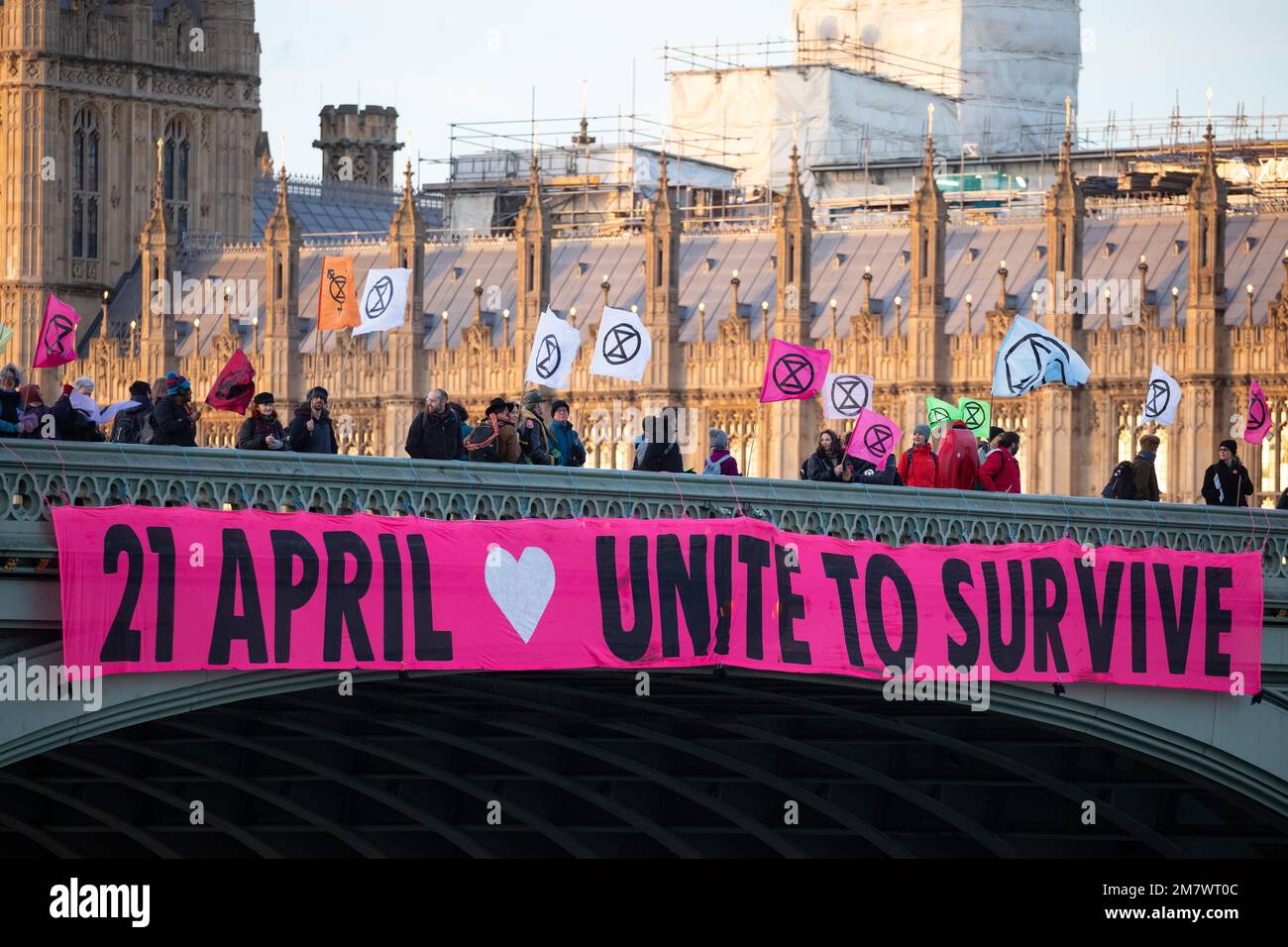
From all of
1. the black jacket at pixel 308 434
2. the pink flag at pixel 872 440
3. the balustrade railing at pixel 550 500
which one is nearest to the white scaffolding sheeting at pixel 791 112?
the pink flag at pixel 872 440

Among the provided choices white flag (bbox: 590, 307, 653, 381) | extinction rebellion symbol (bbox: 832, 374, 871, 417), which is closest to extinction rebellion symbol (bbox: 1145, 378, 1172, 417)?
extinction rebellion symbol (bbox: 832, 374, 871, 417)

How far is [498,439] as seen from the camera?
1284 inches

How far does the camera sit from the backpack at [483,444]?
32219 millimetres

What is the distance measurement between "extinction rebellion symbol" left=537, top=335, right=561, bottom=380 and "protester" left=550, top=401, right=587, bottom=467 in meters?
9.27

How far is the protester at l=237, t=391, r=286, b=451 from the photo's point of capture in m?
30.8

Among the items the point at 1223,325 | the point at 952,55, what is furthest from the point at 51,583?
the point at 952,55

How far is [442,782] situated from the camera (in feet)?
146

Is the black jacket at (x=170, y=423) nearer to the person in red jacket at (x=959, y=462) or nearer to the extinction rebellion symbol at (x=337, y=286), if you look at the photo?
the person in red jacket at (x=959, y=462)

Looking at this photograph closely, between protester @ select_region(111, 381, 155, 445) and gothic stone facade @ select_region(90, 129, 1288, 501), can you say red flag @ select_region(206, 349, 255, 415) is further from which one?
gothic stone facade @ select_region(90, 129, 1288, 501)

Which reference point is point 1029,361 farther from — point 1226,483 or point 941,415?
point 1226,483

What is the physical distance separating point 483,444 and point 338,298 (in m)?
19.6

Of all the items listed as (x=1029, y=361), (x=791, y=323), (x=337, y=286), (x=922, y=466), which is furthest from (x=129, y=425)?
(x=791, y=323)
